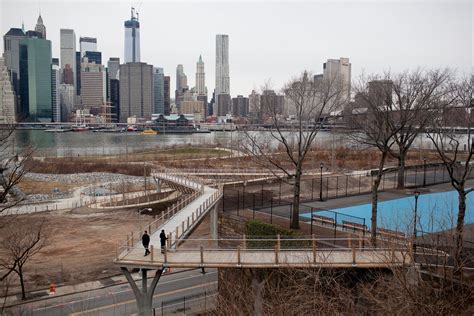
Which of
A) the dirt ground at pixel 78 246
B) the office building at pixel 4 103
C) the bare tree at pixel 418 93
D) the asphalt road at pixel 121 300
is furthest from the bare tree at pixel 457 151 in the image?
the office building at pixel 4 103

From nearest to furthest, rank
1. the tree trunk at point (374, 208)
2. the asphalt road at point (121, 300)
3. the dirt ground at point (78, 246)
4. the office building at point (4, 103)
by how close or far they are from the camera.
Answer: the asphalt road at point (121, 300) → the tree trunk at point (374, 208) → the dirt ground at point (78, 246) → the office building at point (4, 103)

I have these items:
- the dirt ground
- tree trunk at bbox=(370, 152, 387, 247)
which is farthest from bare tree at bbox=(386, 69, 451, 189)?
the dirt ground

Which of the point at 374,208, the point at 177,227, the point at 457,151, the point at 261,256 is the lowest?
the point at 261,256

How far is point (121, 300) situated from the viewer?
23.3 metres

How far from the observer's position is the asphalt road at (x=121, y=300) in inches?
858

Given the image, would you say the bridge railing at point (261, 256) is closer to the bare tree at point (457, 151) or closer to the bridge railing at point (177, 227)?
the bridge railing at point (177, 227)

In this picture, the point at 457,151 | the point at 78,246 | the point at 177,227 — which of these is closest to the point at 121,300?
the point at 177,227

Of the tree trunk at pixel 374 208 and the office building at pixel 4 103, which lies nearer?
the tree trunk at pixel 374 208

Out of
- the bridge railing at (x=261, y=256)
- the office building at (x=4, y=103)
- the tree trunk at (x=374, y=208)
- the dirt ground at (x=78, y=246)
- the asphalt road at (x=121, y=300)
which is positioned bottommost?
the dirt ground at (x=78, y=246)

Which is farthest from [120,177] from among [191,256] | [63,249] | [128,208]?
[191,256]

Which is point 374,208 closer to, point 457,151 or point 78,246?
point 457,151

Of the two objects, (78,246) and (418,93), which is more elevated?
(418,93)

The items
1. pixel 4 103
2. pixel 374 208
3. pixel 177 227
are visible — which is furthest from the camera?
pixel 4 103

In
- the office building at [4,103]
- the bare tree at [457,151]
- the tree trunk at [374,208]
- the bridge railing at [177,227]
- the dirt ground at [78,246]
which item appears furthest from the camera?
the office building at [4,103]
